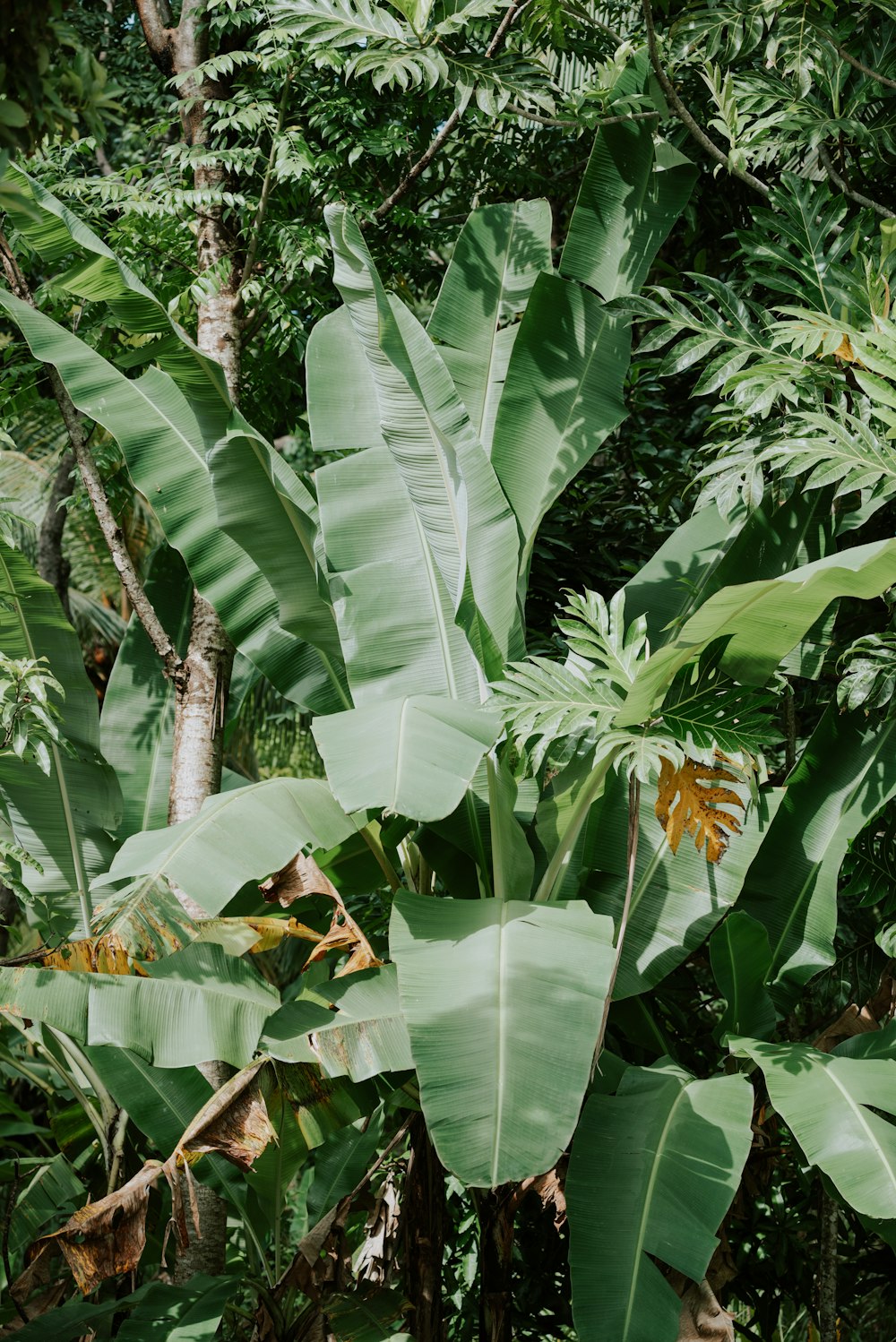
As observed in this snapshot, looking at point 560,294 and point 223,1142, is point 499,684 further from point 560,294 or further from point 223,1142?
point 560,294

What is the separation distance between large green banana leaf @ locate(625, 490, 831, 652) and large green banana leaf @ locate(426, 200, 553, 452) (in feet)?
2.57

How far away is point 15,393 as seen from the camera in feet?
13.1

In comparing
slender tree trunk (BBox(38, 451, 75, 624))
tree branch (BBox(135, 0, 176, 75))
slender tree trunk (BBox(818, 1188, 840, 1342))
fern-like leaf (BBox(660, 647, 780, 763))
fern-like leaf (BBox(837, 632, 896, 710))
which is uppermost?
tree branch (BBox(135, 0, 176, 75))

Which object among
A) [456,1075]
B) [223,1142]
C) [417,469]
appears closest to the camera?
[456,1075]

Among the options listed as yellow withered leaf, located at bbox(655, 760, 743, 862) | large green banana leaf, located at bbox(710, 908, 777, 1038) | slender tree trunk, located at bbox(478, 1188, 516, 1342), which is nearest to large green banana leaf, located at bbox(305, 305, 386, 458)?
yellow withered leaf, located at bbox(655, 760, 743, 862)

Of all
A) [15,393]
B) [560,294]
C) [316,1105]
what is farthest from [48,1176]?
[560,294]

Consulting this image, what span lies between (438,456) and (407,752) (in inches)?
47.2

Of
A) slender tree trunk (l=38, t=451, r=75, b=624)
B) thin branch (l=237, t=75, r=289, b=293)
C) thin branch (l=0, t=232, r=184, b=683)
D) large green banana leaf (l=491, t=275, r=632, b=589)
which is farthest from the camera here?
slender tree trunk (l=38, t=451, r=75, b=624)

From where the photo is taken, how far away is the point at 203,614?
371cm

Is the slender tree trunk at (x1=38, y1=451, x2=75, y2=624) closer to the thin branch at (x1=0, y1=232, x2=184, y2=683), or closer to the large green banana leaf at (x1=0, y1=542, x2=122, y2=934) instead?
the thin branch at (x1=0, y1=232, x2=184, y2=683)

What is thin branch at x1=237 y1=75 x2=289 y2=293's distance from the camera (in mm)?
3764

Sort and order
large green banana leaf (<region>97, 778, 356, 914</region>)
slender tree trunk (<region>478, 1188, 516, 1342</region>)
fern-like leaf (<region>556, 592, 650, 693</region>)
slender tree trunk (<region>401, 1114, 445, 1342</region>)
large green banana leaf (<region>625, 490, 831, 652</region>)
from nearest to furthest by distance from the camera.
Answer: large green banana leaf (<region>97, 778, 356, 914</region>) < fern-like leaf (<region>556, 592, 650, 693</region>) < slender tree trunk (<region>478, 1188, 516, 1342</region>) < slender tree trunk (<region>401, 1114, 445, 1342</region>) < large green banana leaf (<region>625, 490, 831, 652</region>)

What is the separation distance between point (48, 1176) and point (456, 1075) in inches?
72.4

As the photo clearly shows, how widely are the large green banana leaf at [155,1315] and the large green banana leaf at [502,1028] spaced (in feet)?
3.60
